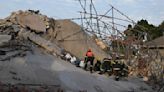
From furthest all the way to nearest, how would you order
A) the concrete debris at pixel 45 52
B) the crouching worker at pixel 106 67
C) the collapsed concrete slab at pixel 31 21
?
the collapsed concrete slab at pixel 31 21 < the crouching worker at pixel 106 67 < the concrete debris at pixel 45 52

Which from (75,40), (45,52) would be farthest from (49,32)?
(45,52)

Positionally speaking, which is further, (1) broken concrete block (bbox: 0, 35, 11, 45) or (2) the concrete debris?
(1) broken concrete block (bbox: 0, 35, 11, 45)

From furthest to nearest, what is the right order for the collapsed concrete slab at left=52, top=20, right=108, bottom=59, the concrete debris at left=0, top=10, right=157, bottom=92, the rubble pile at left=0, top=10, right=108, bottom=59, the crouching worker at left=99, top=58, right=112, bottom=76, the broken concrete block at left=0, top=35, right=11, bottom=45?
1. the collapsed concrete slab at left=52, top=20, right=108, bottom=59
2. the rubble pile at left=0, top=10, right=108, bottom=59
3. the crouching worker at left=99, top=58, right=112, bottom=76
4. the broken concrete block at left=0, top=35, right=11, bottom=45
5. the concrete debris at left=0, top=10, right=157, bottom=92

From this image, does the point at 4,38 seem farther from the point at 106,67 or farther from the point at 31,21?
the point at 106,67

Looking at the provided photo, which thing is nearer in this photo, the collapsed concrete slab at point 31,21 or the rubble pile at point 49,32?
the rubble pile at point 49,32

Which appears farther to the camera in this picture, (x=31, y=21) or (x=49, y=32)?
(x=49, y=32)

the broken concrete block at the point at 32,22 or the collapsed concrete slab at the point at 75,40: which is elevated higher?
the broken concrete block at the point at 32,22

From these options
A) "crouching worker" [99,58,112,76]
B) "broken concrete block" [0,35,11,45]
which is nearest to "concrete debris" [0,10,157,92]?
"broken concrete block" [0,35,11,45]

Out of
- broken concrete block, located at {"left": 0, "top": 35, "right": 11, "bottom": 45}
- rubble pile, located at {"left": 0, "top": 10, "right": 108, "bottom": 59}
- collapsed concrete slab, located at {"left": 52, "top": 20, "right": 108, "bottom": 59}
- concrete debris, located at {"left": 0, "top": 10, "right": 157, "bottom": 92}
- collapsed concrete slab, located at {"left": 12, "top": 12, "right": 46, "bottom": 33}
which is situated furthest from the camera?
collapsed concrete slab, located at {"left": 52, "top": 20, "right": 108, "bottom": 59}

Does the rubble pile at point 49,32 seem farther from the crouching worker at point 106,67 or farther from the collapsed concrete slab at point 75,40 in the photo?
the crouching worker at point 106,67

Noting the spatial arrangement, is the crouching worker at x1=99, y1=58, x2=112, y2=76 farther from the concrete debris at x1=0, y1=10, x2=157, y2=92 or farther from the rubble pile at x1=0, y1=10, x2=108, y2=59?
the rubble pile at x1=0, y1=10, x2=108, y2=59

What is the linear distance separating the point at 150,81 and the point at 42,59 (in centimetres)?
698

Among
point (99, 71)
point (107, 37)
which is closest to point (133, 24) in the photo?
point (107, 37)

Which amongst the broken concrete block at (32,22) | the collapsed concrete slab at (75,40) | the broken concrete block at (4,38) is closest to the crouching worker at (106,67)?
the collapsed concrete slab at (75,40)
